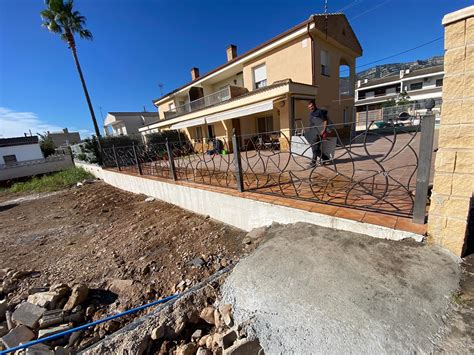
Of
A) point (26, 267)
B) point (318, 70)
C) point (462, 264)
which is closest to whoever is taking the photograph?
point (462, 264)

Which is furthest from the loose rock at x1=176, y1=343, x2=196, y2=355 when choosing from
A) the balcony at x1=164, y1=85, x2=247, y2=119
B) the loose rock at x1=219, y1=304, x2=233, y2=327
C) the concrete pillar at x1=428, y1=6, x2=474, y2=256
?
the balcony at x1=164, y1=85, x2=247, y2=119

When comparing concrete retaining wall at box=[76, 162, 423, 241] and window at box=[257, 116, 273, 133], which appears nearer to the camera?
concrete retaining wall at box=[76, 162, 423, 241]

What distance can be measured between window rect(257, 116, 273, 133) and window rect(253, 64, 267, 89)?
6.56 feet

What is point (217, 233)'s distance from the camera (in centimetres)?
392

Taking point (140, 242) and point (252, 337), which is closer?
point (252, 337)

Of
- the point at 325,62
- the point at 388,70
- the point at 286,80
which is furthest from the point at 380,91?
the point at 286,80

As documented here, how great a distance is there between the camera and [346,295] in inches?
64.2

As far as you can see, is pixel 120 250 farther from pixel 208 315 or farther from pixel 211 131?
pixel 211 131

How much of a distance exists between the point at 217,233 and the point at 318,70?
10.7 m

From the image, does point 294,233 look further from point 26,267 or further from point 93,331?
point 26,267

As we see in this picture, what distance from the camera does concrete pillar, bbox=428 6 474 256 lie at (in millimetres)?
1601

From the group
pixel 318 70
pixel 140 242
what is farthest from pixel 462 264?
pixel 318 70

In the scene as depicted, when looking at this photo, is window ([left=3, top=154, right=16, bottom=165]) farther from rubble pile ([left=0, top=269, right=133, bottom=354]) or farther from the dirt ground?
rubble pile ([left=0, top=269, right=133, bottom=354])

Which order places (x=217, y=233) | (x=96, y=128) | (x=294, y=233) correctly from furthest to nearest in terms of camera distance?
(x=96, y=128)
(x=217, y=233)
(x=294, y=233)
